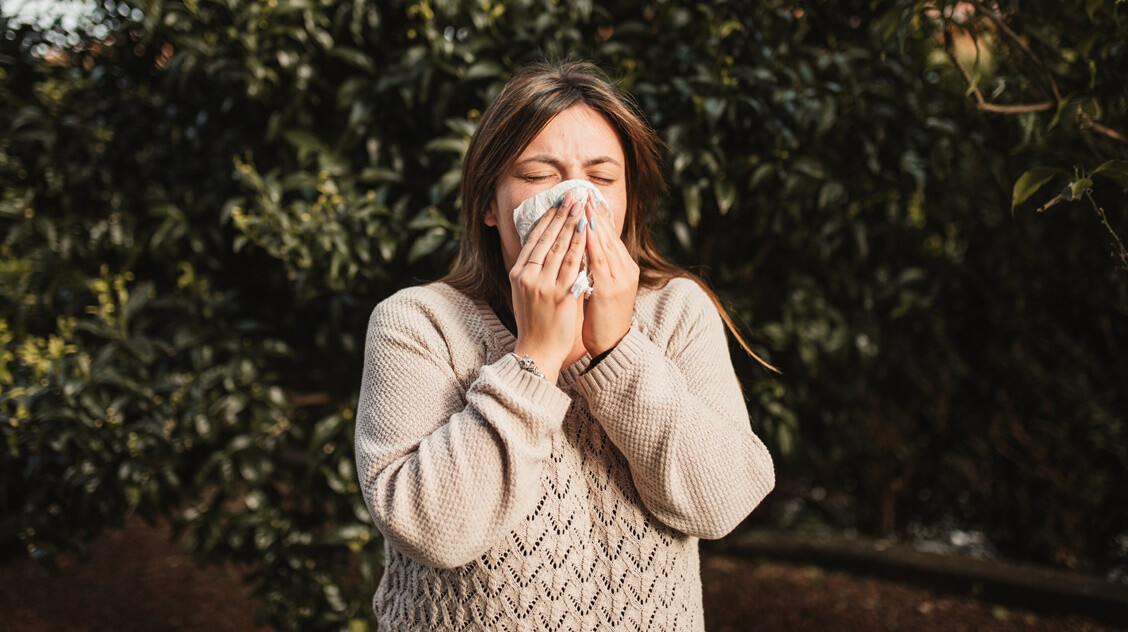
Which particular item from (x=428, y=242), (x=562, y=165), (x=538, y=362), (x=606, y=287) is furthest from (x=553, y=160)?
(x=428, y=242)

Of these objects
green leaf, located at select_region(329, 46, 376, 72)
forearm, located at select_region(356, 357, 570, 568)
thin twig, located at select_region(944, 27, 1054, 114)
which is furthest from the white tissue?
green leaf, located at select_region(329, 46, 376, 72)

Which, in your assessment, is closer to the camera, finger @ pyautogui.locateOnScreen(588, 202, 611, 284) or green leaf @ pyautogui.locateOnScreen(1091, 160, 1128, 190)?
finger @ pyautogui.locateOnScreen(588, 202, 611, 284)

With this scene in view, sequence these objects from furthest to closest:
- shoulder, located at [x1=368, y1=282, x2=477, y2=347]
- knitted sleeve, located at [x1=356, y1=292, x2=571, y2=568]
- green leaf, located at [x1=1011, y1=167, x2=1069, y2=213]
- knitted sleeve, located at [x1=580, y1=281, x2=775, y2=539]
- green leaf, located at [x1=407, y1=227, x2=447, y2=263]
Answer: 1. green leaf, located at [x1=407, y1=227, x2=447, y2=263]
2. green leaf, located at [x1=1011, y1=167, x2=1069, y2=213]
3. shoulder, located at [x1=368, y1=282, x2=477, y2=347]
4. knitted sleeve, located at [x1=580, y1=281, x2=775, y2=539]
5. knitted sleeve, located at [x1=356, y1=292, x2=571, y2=568]

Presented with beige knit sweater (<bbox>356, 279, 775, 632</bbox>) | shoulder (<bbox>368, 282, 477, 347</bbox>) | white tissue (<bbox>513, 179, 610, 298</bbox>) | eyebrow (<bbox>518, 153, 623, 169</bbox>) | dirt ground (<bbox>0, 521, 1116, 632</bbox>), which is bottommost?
dirt ground (<bbox>0, 521, 1116, 632</bbox>)

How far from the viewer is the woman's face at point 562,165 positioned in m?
1.51

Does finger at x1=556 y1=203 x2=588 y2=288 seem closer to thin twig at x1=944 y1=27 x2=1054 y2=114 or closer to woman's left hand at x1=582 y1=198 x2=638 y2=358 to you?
woman's left hand at x1=582 y1=198 x2=638 y2=358

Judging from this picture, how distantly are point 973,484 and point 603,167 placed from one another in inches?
106

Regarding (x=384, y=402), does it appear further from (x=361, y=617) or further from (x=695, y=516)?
(x=361, y=617)

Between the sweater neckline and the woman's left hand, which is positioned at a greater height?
the woman's left hand

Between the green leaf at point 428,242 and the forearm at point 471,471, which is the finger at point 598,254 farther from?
the green leaf at point 428,242

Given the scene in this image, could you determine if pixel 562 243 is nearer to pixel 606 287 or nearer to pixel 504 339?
pixel 606 287

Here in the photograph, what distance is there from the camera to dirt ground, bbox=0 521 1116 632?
3.15m

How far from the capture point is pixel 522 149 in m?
1.52

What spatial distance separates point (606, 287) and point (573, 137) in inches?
13.0
